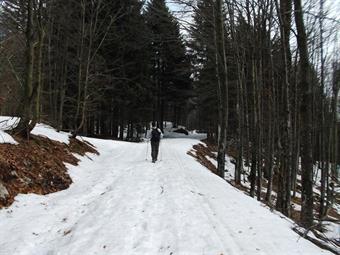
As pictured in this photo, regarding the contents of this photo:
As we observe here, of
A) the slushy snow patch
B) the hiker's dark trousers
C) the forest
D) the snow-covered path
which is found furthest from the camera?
the hiker's dark trousers

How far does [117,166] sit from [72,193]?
5683 millimetres

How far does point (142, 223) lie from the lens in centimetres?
807

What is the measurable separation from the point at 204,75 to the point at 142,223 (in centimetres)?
3232

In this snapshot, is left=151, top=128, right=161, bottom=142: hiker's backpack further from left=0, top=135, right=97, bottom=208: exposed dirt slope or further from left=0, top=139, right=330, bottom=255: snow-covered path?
left=0, top=139, right=330, bottom=255: snow-covered path

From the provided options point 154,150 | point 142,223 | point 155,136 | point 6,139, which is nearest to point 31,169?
point 6,139

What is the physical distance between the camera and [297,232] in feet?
27.7

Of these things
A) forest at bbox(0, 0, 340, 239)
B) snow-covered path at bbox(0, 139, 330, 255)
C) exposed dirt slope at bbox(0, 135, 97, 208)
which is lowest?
snow-covered path at bbox(0, 139, 330, 255)

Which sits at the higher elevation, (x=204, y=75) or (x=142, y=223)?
(x=204, y=75)

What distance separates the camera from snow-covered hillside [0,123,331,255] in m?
6.84

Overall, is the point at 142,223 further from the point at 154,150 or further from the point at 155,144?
the point at 155,144

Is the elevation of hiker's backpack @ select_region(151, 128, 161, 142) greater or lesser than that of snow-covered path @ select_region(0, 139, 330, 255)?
greater

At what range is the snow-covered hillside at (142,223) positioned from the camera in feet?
22.5

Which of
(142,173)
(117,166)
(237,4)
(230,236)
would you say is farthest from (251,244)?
(237,4)

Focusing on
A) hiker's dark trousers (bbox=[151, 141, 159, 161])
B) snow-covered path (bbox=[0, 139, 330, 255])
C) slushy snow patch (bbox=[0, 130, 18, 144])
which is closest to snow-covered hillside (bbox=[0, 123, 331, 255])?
snow-covered path (bbox=[0, 139, 330, 255])
